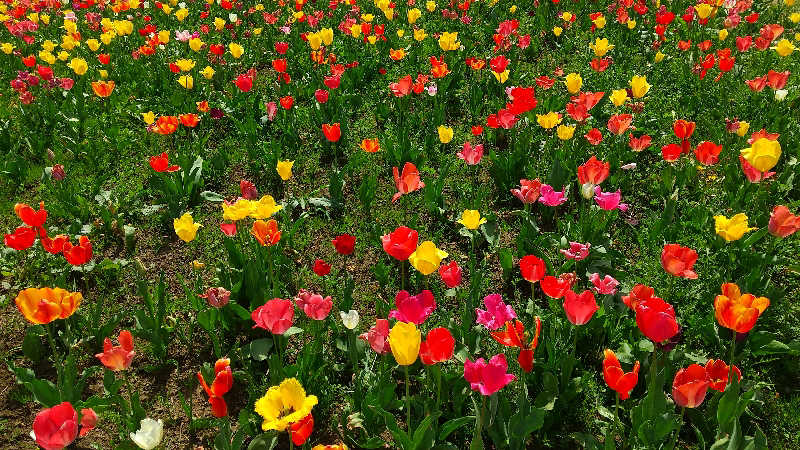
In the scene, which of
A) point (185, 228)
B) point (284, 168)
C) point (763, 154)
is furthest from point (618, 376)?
point (284, 168)

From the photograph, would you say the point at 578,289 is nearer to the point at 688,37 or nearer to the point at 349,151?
the point at 349,151

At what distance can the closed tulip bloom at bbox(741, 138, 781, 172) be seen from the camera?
9.77 feet

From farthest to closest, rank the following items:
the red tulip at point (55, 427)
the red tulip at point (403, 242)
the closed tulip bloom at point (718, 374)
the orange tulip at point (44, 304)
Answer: the red tulip at point (403, 242), the orange tulip at point (44, 304), the closed tulip bloom at point (718, 374), the red tulip at point (55, 427)

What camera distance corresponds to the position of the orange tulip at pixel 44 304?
92.3 inches

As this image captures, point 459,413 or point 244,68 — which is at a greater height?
point 459,413

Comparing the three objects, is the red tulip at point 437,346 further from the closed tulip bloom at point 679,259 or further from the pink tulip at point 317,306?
the closed tulip bloom at point 679,259

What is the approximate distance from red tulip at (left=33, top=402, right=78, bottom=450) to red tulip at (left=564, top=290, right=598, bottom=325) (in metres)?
1.80

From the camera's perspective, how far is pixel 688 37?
20.7 ft

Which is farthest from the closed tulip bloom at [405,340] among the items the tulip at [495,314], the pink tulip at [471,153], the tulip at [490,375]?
the pink tulip at [471,153]

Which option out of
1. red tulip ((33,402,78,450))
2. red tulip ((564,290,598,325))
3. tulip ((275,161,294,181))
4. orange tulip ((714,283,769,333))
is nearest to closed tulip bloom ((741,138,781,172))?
orange tulip ((714,283,769,333))

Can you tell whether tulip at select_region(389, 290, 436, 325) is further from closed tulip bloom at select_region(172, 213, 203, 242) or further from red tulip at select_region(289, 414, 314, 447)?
closed tulip bloom at select_region(172, 213, 203, 242)

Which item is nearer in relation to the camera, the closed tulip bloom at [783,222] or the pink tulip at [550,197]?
the closed tulip bloom at [783,222]

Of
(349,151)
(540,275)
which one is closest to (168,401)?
(540,275)

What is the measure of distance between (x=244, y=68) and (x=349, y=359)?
15.4 feet
